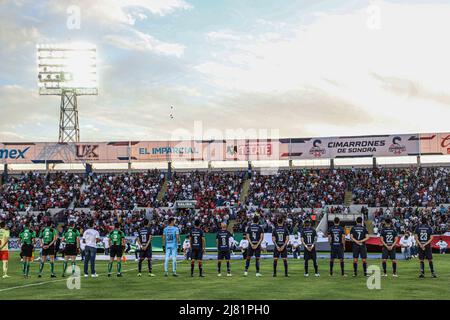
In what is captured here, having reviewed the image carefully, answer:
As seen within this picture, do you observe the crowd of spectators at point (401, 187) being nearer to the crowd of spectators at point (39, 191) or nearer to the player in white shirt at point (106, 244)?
the player in white shirt at point (106, 244)

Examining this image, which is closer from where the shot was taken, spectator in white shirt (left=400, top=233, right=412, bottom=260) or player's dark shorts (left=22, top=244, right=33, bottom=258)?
player's dark shorts (left=22, top=244, right=33, bottom=258)

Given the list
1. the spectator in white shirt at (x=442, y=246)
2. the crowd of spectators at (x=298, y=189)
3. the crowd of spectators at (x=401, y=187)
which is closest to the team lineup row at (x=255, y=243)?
the spectator in white shirt at (x=442, y=246)

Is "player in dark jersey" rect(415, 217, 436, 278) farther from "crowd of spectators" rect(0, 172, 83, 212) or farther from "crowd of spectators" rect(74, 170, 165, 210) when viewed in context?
"crowd of spectators" rect(0, 172, 83, 212)

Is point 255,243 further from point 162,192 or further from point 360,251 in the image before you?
point 162,192

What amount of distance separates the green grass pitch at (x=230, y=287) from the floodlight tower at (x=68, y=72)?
44836mm

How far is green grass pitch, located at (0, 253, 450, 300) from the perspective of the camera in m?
16.4

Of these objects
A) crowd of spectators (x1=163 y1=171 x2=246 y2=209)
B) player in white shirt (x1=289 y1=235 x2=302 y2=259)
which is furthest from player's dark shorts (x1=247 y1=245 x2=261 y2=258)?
crowd of spectators (x1=163 y1=171 x2=246 y2=209)

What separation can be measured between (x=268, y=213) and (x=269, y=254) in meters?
13.2

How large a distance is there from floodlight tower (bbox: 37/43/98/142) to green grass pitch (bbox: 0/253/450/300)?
44.8 m

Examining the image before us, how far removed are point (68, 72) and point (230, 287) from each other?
5374cm

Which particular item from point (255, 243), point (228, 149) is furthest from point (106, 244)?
point (228, 149)

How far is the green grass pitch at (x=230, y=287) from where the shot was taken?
16.4 meters

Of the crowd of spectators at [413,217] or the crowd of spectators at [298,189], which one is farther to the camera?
the crowd of spectators at [298,189]
